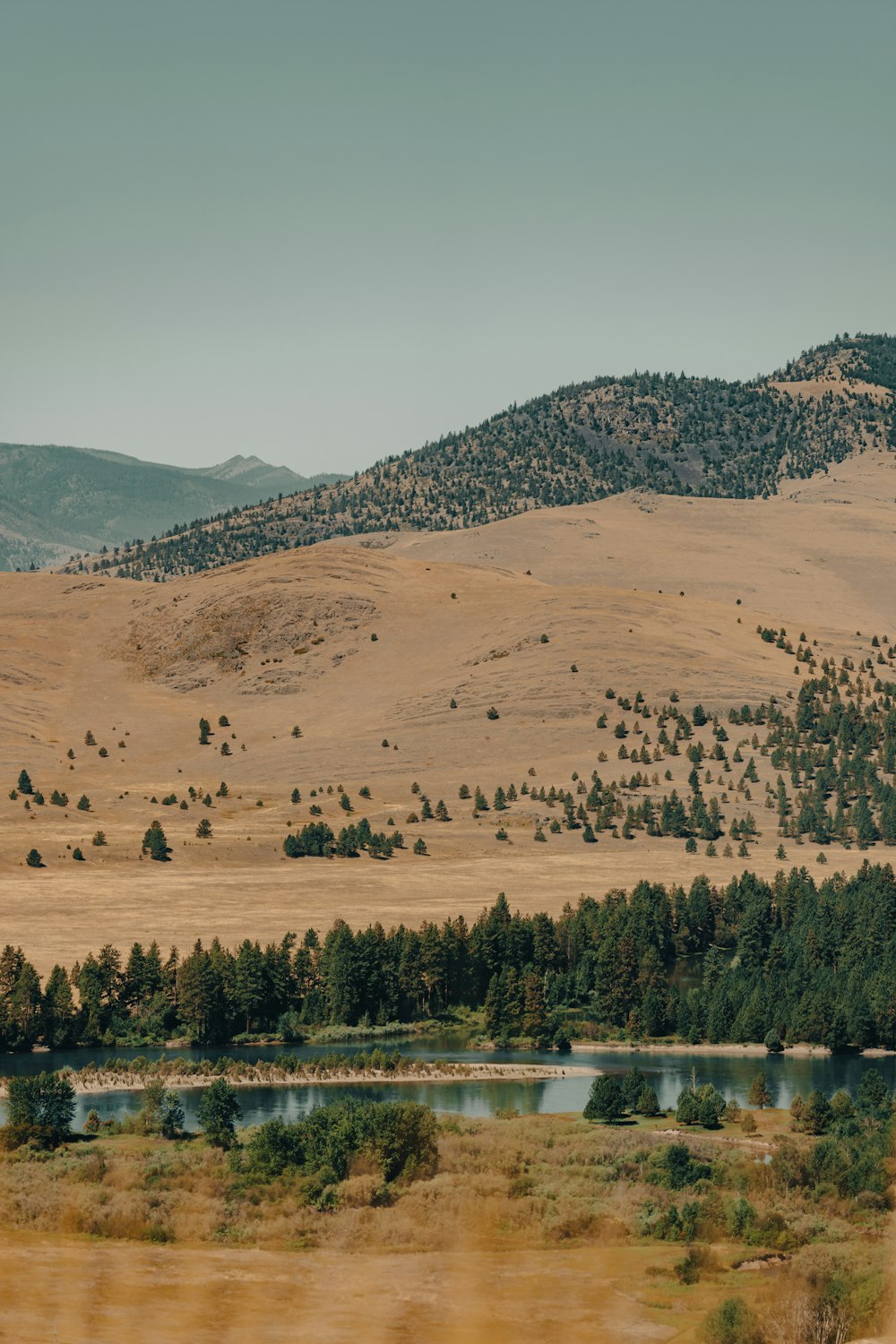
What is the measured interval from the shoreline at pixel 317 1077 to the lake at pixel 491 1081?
89 centimetres

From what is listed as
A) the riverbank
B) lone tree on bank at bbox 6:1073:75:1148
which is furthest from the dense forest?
lone tree on bank at bbox 6:1073:75:1148

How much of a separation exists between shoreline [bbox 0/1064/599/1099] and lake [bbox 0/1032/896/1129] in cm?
89

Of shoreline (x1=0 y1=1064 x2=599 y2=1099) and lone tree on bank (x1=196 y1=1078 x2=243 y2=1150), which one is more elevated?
lone tree on bank (x1=196 y1=1078 x2=243 y2=1150)

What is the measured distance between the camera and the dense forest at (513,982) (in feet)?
533

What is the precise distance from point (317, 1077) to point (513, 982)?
30.2m

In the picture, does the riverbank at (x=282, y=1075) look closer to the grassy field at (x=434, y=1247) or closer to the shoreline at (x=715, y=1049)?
the shoreline at (x=715, y=1049)

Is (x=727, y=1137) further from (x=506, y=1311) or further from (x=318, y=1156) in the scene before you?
(x=506, y=1311)

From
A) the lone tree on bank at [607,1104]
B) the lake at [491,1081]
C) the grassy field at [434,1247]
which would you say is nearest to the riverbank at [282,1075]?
the lake at [491,1081]

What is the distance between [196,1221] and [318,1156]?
11634 mm

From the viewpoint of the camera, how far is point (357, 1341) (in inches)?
2911

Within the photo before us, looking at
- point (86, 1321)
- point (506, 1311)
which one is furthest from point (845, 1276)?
point (86, 1321)

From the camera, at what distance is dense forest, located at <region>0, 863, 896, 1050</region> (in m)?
162

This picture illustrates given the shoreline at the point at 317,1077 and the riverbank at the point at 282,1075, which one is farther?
the riverbank at the point at 282,1075

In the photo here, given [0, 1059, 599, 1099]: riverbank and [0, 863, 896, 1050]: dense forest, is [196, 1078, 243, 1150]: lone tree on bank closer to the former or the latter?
Answer: [0, 1059, 599, 1099]: riverbank
